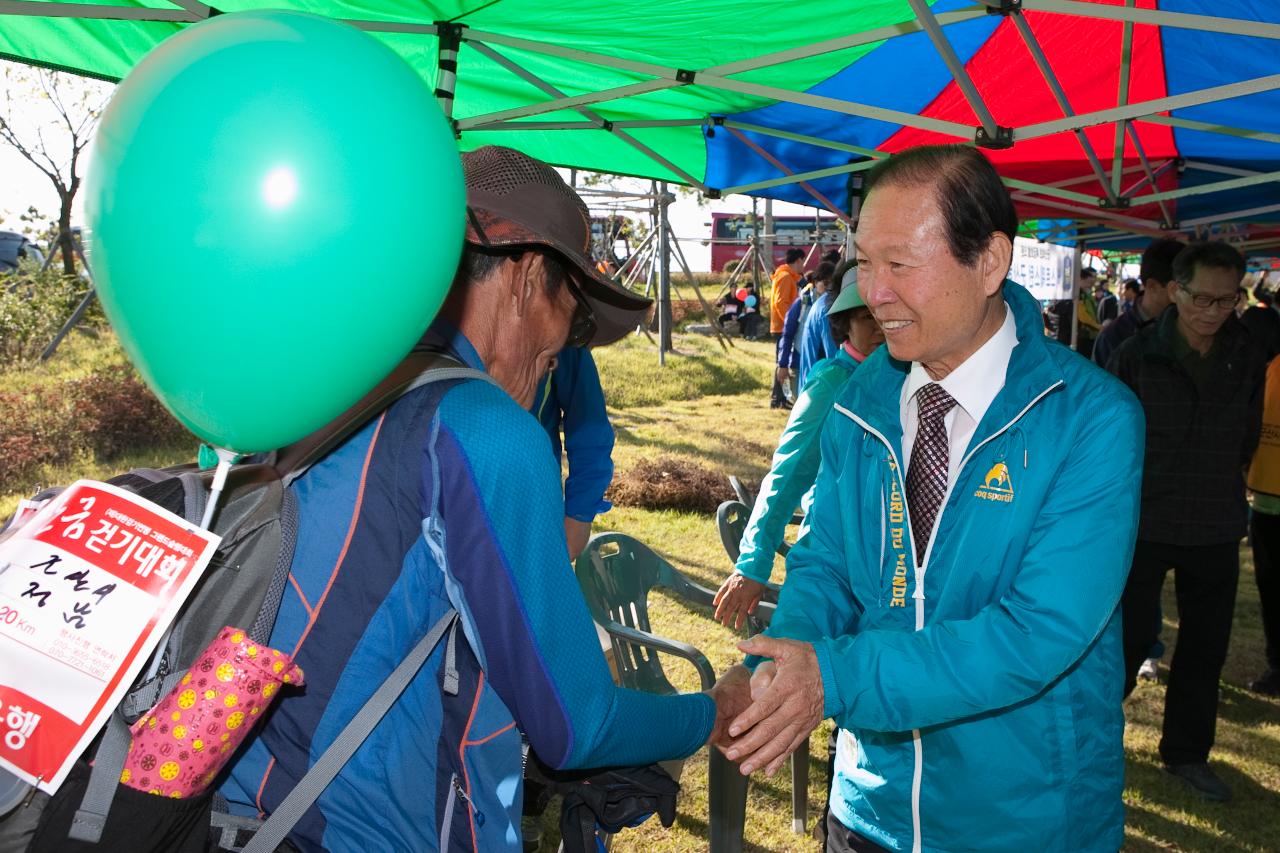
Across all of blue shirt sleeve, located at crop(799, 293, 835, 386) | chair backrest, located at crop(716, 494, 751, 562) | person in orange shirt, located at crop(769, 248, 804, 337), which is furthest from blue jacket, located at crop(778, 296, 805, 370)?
chair backrest, located at crop(716, 494, 751, 562)

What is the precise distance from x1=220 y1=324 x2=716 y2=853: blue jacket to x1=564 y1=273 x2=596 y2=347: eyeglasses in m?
0.44

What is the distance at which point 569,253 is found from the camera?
5.39 feet

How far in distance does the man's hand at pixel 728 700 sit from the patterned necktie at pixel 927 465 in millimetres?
428

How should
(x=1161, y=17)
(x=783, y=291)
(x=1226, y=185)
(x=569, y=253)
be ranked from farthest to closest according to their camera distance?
(x=783, y=291)
(x=1226, y=185)
(x=1161, y=17)
(x=569, y=253)

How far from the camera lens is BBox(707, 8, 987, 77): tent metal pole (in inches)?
148

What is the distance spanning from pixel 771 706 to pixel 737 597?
4.85 feet

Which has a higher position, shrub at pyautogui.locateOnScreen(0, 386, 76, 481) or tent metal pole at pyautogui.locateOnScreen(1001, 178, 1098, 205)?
tent metal pole at pyautogui.locateOnScreen(1001, 178, 1098, 205)

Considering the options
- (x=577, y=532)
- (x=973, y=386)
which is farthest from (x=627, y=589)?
(x=973, y=386)

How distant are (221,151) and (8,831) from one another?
2.63 ft

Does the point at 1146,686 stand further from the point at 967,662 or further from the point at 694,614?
the point at 967,662

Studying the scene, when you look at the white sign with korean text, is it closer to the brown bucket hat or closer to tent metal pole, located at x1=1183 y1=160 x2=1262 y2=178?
the brown bucket hat

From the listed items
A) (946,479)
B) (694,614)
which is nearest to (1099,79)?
(694,614)

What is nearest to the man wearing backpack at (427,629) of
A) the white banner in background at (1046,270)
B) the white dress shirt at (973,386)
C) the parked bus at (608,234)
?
the white dress shirt at (973,386)

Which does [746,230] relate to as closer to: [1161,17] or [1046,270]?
[1046,270]
